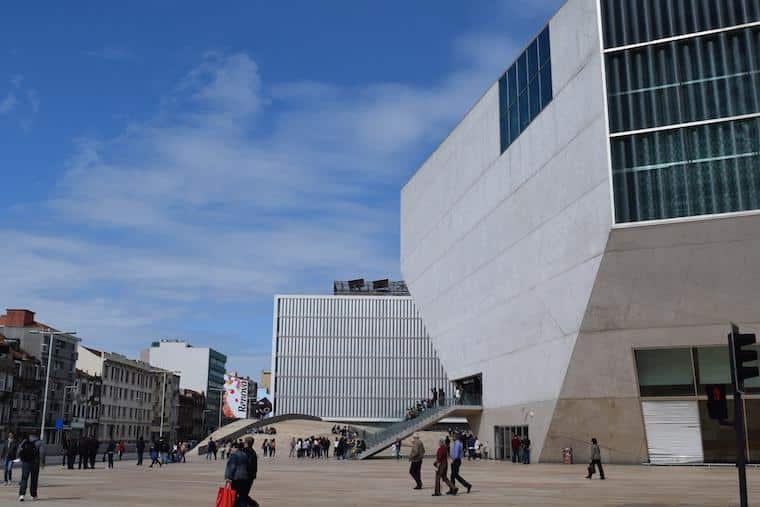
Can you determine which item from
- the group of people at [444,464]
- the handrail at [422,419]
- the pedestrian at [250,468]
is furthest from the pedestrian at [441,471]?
the handrail at [422,419]

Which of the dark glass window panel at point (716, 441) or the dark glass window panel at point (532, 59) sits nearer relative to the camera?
the dark glass window panel at point (716, 441)

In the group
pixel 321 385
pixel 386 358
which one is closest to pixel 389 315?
pixel 386 358

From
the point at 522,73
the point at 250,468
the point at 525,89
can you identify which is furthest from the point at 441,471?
the point at 522,73

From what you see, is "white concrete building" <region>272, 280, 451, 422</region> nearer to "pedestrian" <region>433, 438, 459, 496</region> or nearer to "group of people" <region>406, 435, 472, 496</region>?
"group of people" <region>406, 435, 472, 496</region>

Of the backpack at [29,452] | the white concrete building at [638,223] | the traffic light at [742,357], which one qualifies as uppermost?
the white concrete building at [638,223]

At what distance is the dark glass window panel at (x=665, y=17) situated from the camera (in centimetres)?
3338

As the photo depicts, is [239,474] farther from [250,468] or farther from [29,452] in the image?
[29,452]

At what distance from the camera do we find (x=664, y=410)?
35.2 m

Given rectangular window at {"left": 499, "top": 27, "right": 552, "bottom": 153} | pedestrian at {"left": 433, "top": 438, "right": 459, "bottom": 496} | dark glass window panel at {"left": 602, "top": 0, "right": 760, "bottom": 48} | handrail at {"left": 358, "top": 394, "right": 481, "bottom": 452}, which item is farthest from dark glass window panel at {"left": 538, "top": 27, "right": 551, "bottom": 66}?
pedestrian at {"left": 433, "top": 438, "right": 459, "bottom": 496}

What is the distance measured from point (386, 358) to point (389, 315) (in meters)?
6.96

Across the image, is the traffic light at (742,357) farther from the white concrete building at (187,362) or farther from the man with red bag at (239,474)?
the white concrete building at (187,362)

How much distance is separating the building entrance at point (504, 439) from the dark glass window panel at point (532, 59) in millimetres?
20784

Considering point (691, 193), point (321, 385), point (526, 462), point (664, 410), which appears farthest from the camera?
point (321, 385)

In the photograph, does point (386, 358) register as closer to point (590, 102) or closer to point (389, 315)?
point (389, 315)
